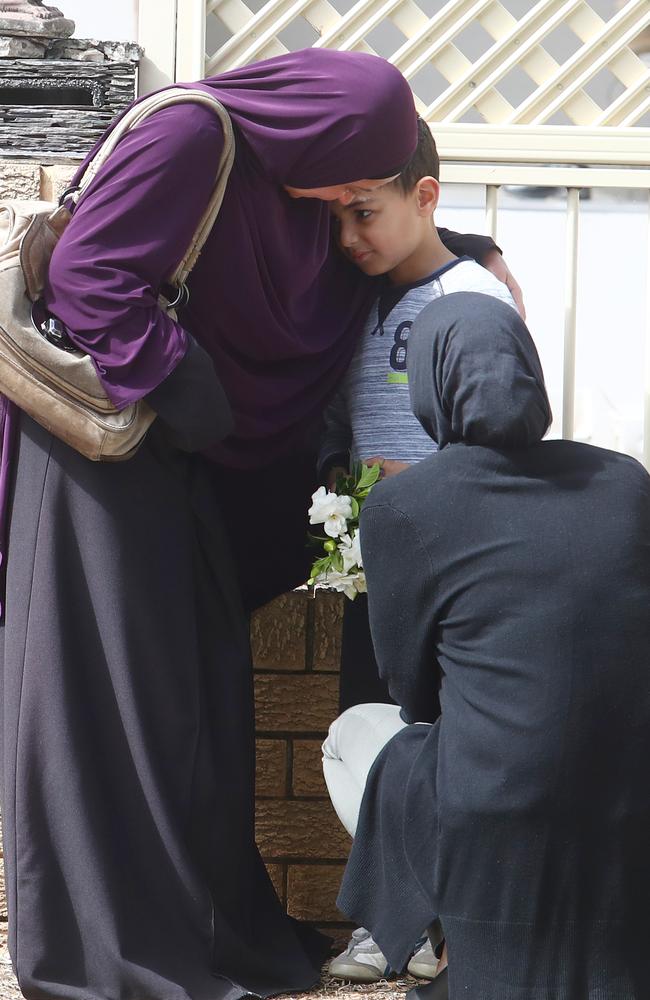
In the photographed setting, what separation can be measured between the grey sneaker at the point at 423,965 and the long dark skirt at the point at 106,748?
0.31 meters

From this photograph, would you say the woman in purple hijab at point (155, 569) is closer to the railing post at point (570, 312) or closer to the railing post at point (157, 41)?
the railing post at point (157, 41)

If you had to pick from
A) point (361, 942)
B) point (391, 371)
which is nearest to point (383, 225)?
point (391, 371)

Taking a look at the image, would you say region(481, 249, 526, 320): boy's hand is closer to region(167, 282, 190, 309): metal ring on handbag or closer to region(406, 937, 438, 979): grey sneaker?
region(167, 282, 190, 309): metal ring on handbag

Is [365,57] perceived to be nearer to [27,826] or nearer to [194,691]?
[194,691]

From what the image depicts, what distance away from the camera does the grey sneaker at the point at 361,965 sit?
8.15 ft

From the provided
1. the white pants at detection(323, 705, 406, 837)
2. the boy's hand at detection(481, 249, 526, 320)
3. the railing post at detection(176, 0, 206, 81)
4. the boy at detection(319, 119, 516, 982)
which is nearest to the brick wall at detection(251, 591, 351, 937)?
the boy at detection(319, 119, 516, 982)

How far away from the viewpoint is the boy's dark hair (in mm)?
2496

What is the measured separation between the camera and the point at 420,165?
255 cm

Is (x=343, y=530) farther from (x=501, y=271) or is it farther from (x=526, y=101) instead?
(x=526, y=101)

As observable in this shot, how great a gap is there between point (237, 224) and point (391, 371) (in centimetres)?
47

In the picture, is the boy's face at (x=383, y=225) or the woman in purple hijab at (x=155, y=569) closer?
the woman in purple hijab at (x=155, y=569)

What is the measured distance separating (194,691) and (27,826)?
37cm

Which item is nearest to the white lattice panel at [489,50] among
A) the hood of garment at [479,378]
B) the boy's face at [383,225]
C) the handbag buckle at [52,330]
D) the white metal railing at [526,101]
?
the white metal railing at [526,101]

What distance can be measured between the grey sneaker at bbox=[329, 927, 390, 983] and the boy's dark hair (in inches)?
56.4
